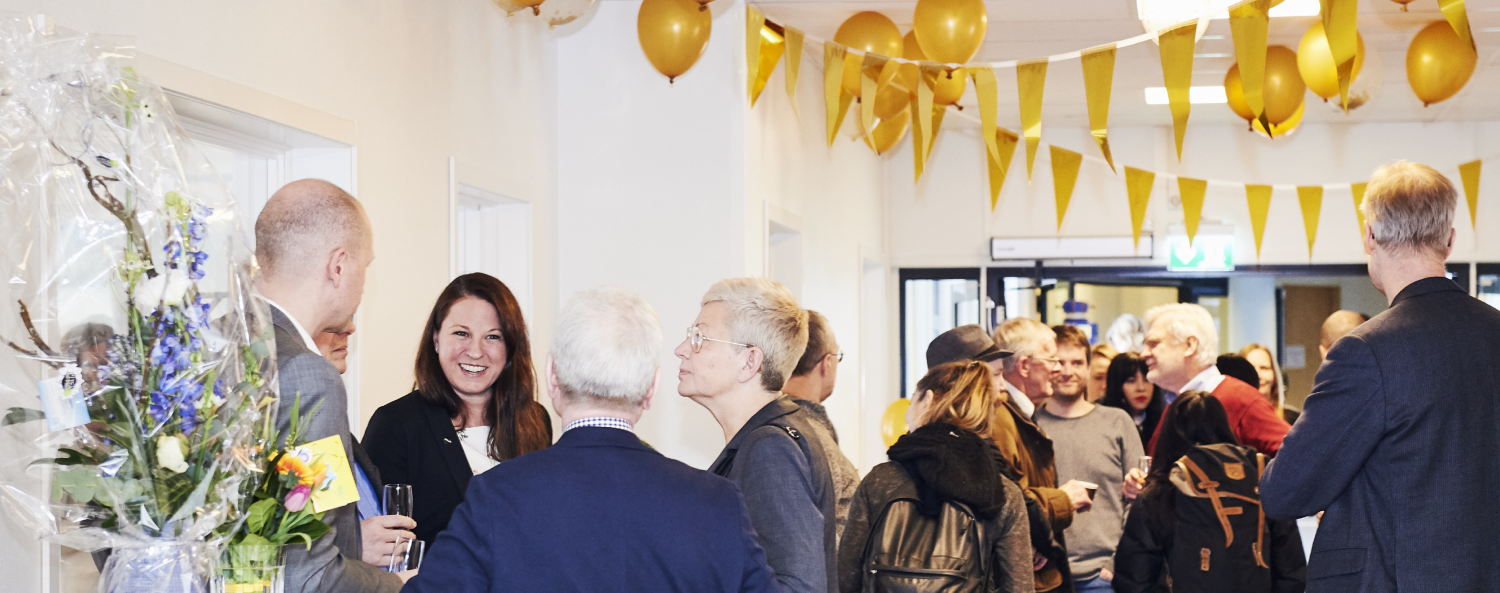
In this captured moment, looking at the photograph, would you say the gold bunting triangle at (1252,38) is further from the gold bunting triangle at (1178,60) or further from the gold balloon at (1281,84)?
the gold balloon at (1281,84)

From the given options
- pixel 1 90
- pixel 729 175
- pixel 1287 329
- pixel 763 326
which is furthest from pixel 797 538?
pixel 1287 329

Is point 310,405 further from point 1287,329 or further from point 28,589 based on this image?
point 1287,329

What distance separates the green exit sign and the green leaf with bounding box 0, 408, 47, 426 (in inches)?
332

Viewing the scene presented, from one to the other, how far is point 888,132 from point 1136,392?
178cm

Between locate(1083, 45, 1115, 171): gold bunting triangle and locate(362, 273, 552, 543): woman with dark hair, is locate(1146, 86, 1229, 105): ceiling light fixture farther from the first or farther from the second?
locate(362, 273, 552, 543): woman with dark hair

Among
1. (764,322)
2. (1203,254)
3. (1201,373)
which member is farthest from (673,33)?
(1203,254)

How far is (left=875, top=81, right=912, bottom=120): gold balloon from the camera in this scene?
205 inches

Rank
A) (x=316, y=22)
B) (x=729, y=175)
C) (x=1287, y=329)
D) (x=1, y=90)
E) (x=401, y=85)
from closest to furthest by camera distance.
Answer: (x=1, y=90) → (x=316, y=22) → (x=401, y=85) → (x=729, y=175) → (x=1287, y=329)

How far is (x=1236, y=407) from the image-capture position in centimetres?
364

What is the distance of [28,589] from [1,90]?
4.03ft

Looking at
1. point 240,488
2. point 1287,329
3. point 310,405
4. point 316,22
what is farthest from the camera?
point 1287,329

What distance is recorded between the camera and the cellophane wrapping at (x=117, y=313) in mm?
1344

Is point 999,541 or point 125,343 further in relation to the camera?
point 999,541

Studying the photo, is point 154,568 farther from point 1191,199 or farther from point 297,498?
point 1191,199
